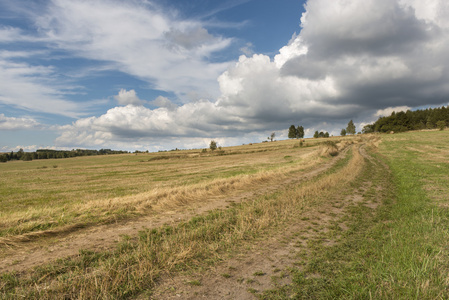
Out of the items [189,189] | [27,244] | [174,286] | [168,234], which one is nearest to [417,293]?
[174,286]

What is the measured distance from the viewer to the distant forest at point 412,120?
4341 inches

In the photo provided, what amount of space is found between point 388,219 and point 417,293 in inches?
271

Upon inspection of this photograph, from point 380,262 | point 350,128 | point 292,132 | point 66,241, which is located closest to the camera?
point 380,262

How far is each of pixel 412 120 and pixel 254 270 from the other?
161570 mm

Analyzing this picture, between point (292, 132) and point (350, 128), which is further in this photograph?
point (292, 132)

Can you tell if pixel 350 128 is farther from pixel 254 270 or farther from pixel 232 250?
pixel 254 270

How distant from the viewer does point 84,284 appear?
16.2 ft

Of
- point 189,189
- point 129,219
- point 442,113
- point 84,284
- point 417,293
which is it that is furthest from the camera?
point 442,113

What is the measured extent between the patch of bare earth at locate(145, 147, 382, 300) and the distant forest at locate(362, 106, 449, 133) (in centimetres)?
13962

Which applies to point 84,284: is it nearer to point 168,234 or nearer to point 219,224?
point 168,234

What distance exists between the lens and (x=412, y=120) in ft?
404

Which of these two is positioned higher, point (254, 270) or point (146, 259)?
point (146, 259)

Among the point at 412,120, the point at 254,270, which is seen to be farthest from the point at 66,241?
the point at 412,120

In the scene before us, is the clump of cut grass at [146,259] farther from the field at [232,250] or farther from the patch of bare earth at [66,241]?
the patch of bare earth at [66,241]
